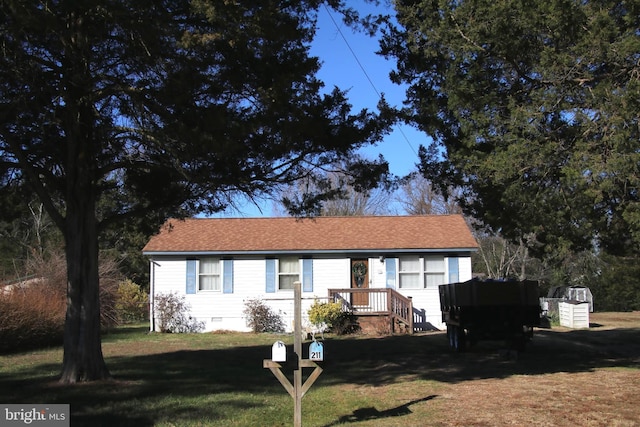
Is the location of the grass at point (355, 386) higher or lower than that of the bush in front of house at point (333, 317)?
lower

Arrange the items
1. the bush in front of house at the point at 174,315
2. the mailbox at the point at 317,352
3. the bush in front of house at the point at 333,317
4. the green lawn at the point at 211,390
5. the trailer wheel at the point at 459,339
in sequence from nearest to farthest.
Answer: the mailbox at the point at 317,352, the green lawn at the point at 211,390, the trailer wheel at the point at 459,339, the bush in front of house at the point at 333,317, the bush in front of house at the point at 174,315

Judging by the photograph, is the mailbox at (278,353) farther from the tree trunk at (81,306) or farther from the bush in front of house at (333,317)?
the bush in front of house at (333,317)

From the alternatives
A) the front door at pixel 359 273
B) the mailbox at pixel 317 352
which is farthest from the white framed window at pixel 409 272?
the mailbox at pixel 317 352

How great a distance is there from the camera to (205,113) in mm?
8945

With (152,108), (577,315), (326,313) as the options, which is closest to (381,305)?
(326,313)

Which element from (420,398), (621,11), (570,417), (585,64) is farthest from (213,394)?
Answer: (621,11)

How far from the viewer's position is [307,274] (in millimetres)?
24266

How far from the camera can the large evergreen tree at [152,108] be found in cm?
833

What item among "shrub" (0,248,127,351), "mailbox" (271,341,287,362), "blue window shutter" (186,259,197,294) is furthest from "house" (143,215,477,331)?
"mailbox" (271,341,287,362)

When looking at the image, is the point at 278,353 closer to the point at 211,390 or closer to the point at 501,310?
the point at 211,390

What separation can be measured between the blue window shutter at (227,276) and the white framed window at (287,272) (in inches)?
73.5

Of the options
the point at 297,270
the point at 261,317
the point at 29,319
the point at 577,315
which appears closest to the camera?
the point at 29,319

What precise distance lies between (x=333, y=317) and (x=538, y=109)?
1365 centimetres

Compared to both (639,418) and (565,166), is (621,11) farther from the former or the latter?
(639,418)
